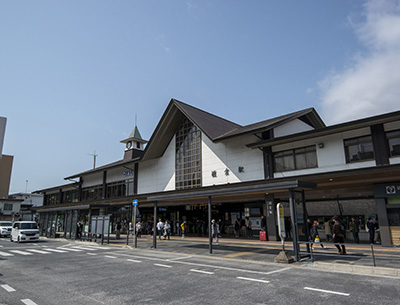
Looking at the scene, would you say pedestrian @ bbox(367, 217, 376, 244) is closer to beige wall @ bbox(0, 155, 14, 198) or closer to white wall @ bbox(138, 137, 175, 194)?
white wall @ bbox(138, 137, 175, 194)

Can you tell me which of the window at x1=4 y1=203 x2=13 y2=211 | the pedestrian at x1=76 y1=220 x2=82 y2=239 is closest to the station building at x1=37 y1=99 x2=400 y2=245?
the pedestrian at x1=76 y1=220 x2=82 y2=239

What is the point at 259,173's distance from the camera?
2206cm

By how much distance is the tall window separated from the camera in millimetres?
26969

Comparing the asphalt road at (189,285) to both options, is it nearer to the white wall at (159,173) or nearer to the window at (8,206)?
the white wall at (159,173)

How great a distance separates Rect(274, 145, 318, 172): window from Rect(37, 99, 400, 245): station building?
7 centimetres

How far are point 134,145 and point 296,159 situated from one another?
24.5m

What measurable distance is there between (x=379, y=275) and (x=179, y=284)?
6.36 meters

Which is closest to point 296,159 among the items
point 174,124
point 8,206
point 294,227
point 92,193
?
point 294,227

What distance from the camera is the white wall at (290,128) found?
23.0 meters

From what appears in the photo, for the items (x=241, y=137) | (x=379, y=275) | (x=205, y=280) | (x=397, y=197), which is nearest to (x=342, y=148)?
(x=397, y=197)

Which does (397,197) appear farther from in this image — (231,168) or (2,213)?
(2,213)

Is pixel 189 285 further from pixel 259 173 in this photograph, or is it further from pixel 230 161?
pixel 230 161

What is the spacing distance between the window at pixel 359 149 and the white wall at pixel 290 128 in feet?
18.3

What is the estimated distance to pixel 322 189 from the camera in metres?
19.3
